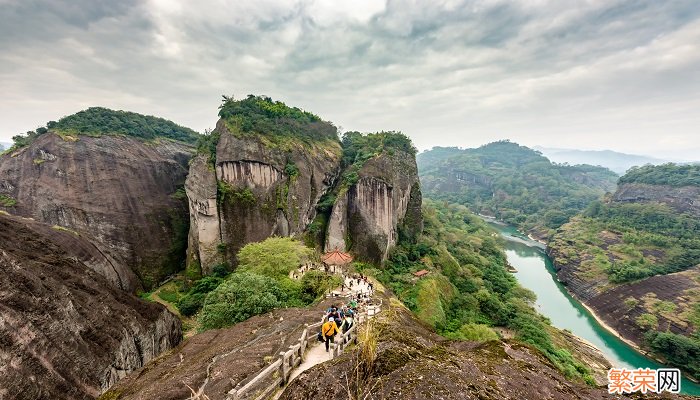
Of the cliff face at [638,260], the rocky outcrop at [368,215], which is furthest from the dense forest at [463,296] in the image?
the cliff face at [638,260]

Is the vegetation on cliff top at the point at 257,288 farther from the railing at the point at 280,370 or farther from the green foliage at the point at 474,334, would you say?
the green foliage at the point at 474,334

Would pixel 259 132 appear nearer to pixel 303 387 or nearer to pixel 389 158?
pixel 389 158

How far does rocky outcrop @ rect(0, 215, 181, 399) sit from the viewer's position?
1111cm

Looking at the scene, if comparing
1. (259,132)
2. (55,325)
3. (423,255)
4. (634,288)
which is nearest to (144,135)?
(259,132)

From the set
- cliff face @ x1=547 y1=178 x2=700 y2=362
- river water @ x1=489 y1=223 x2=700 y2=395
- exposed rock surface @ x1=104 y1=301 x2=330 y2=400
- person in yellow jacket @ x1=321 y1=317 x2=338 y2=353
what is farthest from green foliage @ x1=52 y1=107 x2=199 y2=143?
cliff face @ x1=547 y1=178 x2=700 y2=362

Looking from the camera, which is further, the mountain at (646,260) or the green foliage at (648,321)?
the green foliage at (648,321)

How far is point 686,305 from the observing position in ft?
121

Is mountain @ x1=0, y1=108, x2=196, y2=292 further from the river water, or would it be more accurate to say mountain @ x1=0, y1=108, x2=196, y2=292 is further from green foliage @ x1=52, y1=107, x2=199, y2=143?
the river water

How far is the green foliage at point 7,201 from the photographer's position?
97.5ft

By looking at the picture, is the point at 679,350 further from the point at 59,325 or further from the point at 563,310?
the point at 59,325

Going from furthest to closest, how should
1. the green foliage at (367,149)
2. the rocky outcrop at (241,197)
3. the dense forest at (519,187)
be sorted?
the dense forest at (519,187), the green foliage at (367,149), the rocky outcrop at (241,197)

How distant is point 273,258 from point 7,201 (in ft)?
95.8

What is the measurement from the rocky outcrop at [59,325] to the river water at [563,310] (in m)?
42.8

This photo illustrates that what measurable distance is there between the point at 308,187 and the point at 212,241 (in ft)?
38.5
